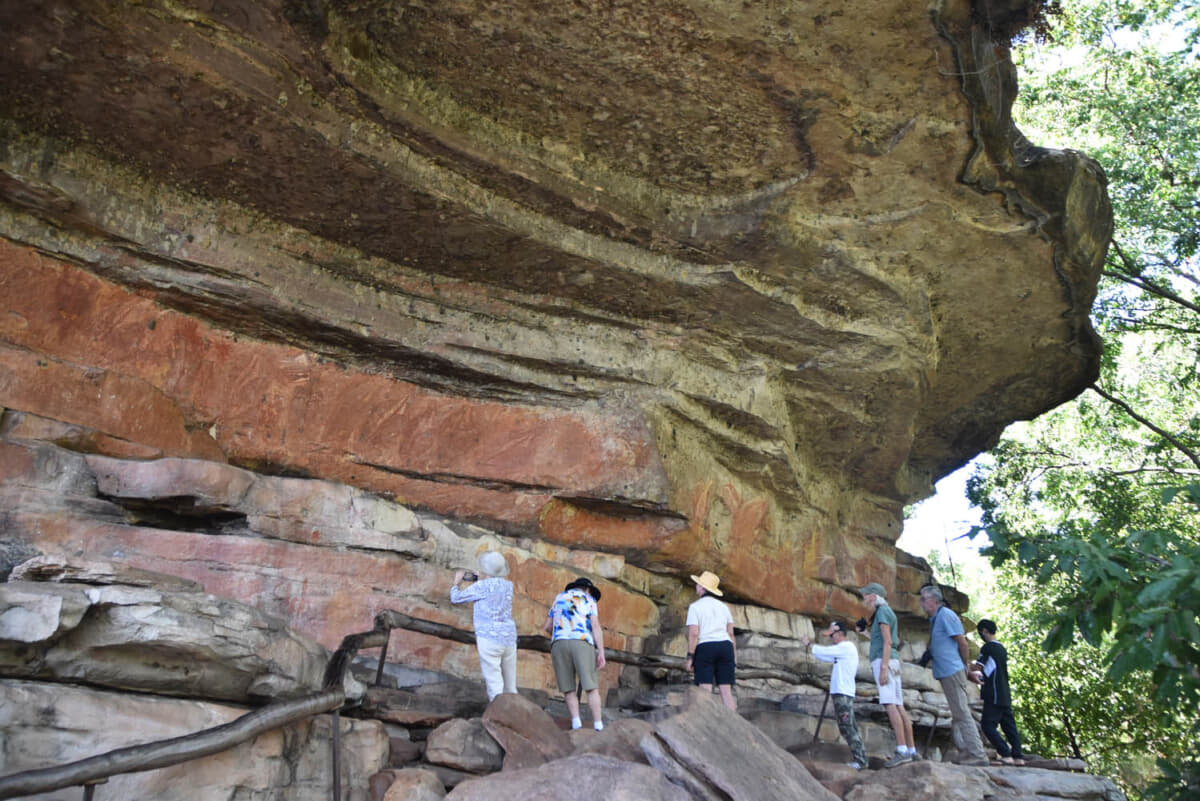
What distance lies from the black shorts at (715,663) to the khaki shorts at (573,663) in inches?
38.5

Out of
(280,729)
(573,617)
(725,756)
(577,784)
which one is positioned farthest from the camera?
(573,617)

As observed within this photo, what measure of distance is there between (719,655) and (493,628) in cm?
165

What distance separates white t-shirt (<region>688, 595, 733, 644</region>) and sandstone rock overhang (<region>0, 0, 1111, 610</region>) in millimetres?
1918

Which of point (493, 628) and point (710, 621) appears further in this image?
point (710, 621)

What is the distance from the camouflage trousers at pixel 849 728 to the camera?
7262mm

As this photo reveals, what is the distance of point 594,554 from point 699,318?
2.26m

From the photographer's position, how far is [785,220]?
843cm

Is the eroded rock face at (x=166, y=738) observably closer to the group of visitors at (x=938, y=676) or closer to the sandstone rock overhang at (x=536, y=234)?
the sandstone rock overhang at (x=536, y=234)

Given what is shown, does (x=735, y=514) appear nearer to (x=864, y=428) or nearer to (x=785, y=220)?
(x=864, y=428)

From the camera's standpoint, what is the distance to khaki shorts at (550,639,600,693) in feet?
20.4

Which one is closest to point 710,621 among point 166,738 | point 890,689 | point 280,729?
point 890,689

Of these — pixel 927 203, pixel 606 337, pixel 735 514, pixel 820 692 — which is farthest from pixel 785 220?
pixel 820 692

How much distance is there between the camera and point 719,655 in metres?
6.96

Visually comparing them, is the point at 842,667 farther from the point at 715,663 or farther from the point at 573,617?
the point at 573,617
